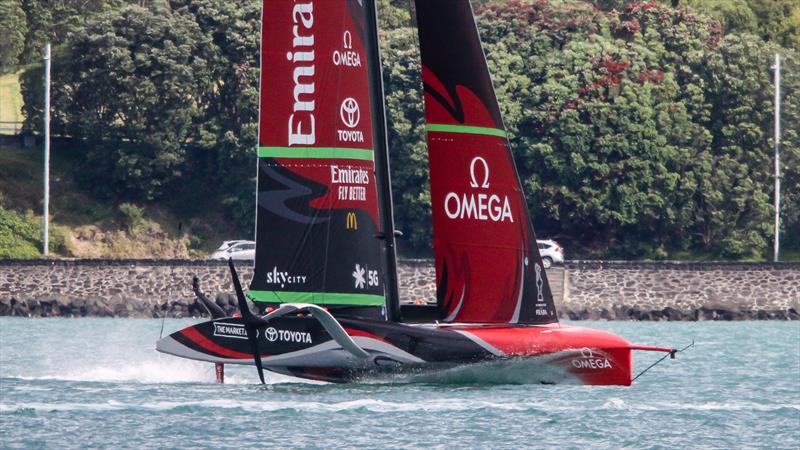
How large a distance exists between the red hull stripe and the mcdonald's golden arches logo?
2.40 metres

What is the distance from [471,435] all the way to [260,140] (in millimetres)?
6372

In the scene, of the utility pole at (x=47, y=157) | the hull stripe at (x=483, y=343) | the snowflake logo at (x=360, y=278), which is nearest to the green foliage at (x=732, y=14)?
the utility pole at (x=47, y=157)

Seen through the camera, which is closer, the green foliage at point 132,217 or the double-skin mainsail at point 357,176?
the double-skin mainsail at point 357,176

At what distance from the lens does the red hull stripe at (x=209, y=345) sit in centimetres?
2759

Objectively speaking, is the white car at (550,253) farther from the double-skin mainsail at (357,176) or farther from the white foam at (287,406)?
the white foam at (287,406)

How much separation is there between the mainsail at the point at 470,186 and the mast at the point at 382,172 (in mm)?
707

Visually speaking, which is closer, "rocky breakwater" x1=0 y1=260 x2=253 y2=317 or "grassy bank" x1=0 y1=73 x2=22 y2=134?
"rocky breakwater" x1=0 y1=260 x2=253 y2=317

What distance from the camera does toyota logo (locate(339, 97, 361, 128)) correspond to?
91.6ft

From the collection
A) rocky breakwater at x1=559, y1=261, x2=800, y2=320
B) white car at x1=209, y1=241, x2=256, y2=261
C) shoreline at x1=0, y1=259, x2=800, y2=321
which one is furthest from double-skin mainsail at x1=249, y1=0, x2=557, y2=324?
white car at x1=209, y1=241, x2=256, y2=261

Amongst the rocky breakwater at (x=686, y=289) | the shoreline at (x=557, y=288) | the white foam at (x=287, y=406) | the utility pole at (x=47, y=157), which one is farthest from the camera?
the utility pole at (x=47, y=157)

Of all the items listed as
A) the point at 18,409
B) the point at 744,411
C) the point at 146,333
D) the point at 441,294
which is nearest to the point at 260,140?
the point at 441,294

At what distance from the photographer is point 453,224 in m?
27.9

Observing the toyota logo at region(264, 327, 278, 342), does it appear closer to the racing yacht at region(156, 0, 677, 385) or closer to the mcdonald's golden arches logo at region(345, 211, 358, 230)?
the racing yacht at region(156, 0, 677, 385)

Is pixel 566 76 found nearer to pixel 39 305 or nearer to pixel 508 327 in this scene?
pixel 39 305
